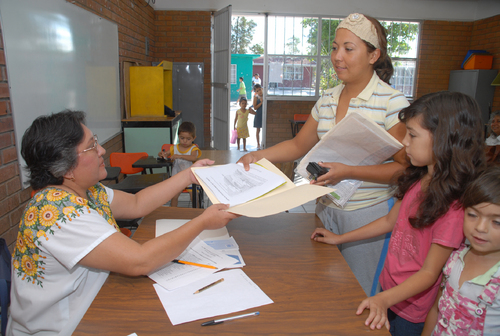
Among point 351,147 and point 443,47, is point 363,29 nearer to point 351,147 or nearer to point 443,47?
point 351,147

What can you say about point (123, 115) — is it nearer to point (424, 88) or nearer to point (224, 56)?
point (224, 56)

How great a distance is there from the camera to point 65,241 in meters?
0.96

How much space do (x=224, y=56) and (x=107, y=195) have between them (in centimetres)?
497

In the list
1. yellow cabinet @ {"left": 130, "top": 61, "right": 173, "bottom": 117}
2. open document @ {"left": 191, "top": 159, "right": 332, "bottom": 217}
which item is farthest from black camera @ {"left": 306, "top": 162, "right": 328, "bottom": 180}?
yellow cabinet @ {"left": 130, "top": 61, "right": 173, "bottom": 117}

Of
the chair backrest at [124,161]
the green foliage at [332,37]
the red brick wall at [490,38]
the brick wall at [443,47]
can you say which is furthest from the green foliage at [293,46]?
the chair backrest at [124,161]

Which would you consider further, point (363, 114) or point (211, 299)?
point (363, 114)

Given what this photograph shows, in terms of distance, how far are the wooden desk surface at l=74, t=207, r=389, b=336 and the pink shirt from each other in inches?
8.2

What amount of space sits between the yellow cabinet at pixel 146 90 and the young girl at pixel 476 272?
4583mm

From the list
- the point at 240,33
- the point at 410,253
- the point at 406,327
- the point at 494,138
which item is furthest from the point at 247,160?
the point at 240,33

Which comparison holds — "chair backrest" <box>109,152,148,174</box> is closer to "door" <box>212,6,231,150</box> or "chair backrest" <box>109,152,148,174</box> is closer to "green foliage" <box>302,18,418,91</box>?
"door" <box>212,6,231,150</box>

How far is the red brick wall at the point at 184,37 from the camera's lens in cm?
707

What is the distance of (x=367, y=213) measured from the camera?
150cm

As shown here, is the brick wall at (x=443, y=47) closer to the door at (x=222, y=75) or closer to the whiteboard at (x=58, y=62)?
the door at (x=222, y=75)

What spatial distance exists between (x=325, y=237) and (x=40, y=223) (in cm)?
96
